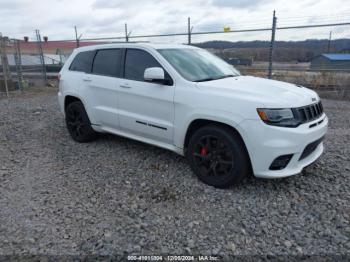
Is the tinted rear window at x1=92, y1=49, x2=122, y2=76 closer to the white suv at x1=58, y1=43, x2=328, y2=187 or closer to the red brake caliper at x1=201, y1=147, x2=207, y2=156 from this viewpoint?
the white suv at x1=58, y1=43, x2=328, y2=187

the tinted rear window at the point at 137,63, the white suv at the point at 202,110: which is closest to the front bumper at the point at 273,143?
the white suv at the point at 202,110

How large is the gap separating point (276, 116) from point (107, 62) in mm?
2843

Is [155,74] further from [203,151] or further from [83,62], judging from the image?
[83,62]

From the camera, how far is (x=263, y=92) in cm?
318

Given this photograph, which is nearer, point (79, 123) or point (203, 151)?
point (203, 151)

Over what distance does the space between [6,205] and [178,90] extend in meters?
2.42

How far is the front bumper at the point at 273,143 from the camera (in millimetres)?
2949

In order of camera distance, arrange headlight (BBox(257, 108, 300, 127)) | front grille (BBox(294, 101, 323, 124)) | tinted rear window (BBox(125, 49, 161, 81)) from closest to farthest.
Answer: headlight (BBox(257, 108, 300, 127))
front grille (BBox(294, 101, 323, 124))
tinted rear window (BBox(125, 49, 161, 81))

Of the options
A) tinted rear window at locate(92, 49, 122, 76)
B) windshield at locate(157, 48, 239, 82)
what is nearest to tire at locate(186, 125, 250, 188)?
windshield at locate(157, 48, 239, 82)

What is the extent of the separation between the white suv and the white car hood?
11 millimetres

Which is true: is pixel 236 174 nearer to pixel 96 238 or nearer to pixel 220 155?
pixel 220 155

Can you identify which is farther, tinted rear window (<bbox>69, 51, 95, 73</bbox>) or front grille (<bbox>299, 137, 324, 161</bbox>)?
tinted rear window (<bbox>69, 51, 95, 73</bbox>)

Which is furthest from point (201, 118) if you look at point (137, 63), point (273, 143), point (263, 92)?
point (137, 63)

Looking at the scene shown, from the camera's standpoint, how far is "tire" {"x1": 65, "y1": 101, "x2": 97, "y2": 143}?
4.95m
